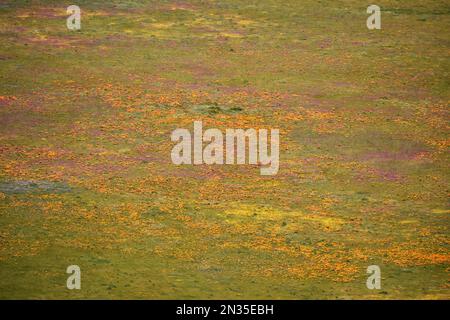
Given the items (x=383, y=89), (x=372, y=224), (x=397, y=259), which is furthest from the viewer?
(x=383, y=89)

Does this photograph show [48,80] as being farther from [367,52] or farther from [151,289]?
[151,289]

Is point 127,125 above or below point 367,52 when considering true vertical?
below

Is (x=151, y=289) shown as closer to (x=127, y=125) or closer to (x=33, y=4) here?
(x=127, y=125)

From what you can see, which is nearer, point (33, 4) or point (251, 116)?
point (251, 116)

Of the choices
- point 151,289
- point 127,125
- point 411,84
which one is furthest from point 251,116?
point 151,289
